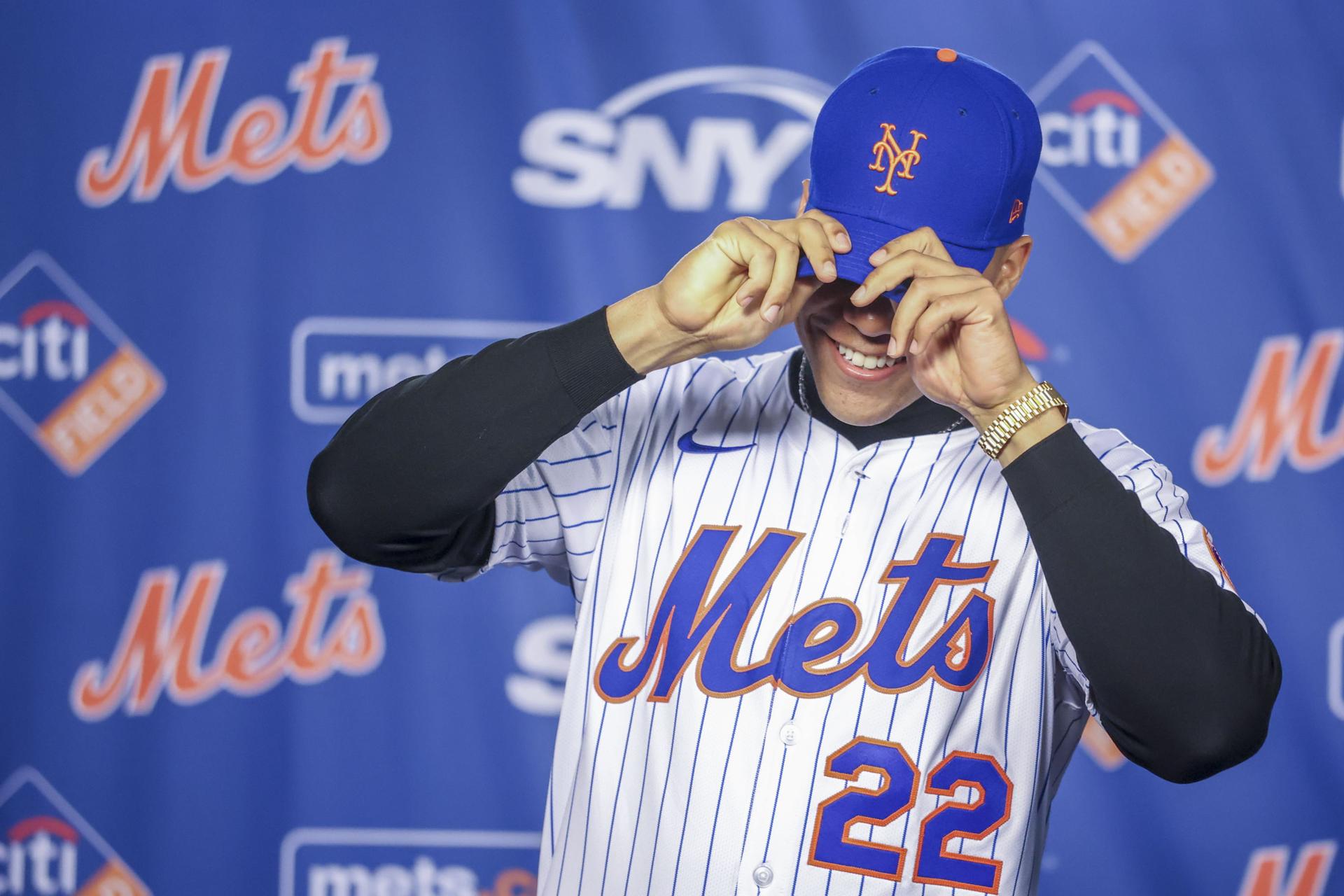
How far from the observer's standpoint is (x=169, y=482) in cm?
187

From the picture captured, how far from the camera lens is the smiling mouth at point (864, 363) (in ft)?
3.17

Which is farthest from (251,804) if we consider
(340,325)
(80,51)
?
(80,51)

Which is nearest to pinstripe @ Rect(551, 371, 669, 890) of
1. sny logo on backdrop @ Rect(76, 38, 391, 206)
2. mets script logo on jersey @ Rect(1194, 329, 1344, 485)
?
sny logo on backdrop @ Rect(76, 38, 391, 206)

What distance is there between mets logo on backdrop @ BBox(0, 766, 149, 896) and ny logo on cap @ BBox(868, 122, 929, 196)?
1.57m

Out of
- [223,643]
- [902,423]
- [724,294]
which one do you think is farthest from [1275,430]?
[223,643]

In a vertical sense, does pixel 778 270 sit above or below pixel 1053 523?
above

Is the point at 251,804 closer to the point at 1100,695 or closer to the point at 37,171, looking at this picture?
the point at 37,171

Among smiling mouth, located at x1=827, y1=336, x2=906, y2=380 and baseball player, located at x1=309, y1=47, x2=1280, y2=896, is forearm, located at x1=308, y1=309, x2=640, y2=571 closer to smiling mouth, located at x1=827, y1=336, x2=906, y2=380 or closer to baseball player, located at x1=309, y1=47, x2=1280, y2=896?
baseball player, located at x1=309, y1=47, x2=1280, y2=896

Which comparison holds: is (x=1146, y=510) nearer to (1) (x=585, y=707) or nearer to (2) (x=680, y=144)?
(1) (x=585, y=707)

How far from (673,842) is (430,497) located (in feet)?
1.01

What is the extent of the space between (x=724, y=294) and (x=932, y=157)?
0.61ft

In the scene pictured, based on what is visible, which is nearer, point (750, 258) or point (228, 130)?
point (750, 258)

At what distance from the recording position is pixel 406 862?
191cm

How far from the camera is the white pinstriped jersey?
92cm
